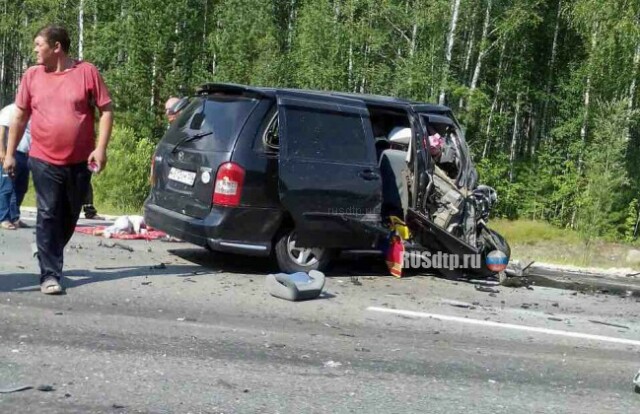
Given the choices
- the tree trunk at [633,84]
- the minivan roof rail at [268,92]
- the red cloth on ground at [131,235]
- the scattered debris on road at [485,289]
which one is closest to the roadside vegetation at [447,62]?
the tree trunk at [633,84]

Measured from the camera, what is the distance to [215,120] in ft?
25.0

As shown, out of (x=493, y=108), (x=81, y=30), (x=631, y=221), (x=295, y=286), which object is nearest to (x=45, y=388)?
(x=295, y=286)

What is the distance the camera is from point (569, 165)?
3288 centimetres

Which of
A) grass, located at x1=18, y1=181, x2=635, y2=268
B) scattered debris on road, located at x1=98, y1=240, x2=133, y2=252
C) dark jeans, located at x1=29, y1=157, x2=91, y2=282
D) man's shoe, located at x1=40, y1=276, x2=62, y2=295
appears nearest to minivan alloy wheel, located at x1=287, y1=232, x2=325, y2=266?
scattered debris on road, located at x1=98, y1=240, x2=133, y2=252

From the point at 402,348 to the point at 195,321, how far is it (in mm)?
1509

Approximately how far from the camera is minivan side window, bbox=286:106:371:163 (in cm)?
769

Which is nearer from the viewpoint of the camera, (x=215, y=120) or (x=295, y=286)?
(x=295, y=286)

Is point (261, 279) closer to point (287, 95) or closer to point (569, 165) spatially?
point (287, 95)

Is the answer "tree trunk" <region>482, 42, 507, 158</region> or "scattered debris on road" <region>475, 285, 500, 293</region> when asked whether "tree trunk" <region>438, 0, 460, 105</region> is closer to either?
"tree trunk" <region>482, 42, 507, 158</region>

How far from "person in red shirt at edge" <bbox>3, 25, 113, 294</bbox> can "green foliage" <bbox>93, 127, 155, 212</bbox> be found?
1008 cm

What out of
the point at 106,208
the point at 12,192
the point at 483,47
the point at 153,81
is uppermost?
the point at 483,47

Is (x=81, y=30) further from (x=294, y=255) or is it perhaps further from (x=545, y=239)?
(x=294, y=255)

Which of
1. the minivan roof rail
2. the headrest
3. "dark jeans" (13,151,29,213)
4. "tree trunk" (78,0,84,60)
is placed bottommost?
"dark jeans" (13,151,29,213)

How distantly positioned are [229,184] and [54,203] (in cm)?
177
